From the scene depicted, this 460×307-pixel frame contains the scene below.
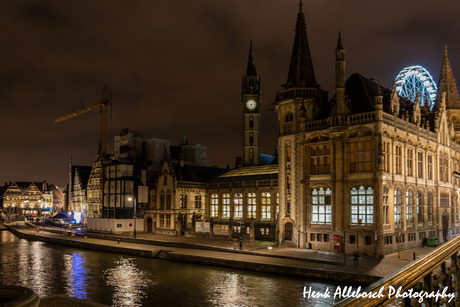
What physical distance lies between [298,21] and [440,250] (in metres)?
49.5

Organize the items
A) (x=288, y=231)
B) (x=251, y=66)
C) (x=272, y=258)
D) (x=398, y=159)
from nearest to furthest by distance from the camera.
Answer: (x=272, y=258)
(x=398, y=159)
(x=288, y=231)
(x=251, y=66)

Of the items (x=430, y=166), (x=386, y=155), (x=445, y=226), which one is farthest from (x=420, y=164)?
(x=445, y=226)

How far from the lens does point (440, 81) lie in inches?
2559

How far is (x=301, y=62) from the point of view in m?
49.5

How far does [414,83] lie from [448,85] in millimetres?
6075

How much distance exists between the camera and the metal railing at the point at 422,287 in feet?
12.5

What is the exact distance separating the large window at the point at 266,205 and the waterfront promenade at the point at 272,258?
502 centimetres

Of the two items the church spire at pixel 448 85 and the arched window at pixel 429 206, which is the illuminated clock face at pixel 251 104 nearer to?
the church spire at pixel 448 85

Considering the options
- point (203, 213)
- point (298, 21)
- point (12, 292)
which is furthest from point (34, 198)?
point (12, 292)

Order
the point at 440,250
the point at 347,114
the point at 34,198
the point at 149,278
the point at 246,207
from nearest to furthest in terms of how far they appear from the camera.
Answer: the point at 440,250 → the point at 149,278 → the point at 347,114 → the point at 246,207 → the point at 34,198

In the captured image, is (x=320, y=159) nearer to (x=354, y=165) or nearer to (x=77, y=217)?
(x=354, y=165)

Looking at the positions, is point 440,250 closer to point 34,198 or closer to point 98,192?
point 98,192

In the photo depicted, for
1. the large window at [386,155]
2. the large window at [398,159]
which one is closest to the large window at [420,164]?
the large window at [398,159]

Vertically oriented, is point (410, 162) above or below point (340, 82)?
below
